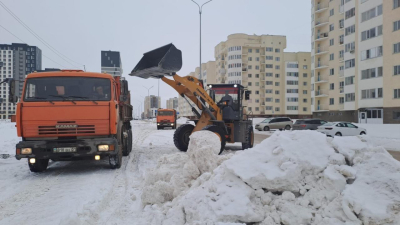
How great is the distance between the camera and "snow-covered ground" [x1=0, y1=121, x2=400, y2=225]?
3.53 m

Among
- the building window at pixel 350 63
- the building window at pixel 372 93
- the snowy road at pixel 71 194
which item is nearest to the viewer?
the snowy road at pixel 71 194

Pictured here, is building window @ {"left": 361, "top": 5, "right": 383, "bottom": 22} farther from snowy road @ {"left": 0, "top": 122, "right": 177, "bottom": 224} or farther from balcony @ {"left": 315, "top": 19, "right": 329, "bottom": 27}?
snowy road @ {"left": 0, "top": 122, "right": 177, "bottom": 224}

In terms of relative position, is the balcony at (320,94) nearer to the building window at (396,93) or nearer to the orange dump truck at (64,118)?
the building window at (396,93)

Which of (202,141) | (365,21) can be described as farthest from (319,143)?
(365,21)

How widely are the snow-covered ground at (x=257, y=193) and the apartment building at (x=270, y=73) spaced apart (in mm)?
74531

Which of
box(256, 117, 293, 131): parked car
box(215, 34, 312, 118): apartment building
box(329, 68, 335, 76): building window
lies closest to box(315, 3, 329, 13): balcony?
box(329, 68, 335, 76): building window

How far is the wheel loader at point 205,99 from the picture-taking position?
34.1ft

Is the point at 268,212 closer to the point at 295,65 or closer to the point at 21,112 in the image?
the point at 21,112

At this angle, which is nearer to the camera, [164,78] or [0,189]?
[0,189]

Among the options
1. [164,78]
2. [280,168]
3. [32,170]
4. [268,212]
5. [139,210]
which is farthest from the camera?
[164,78]

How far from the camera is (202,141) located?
717cm

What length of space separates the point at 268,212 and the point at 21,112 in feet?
21.4

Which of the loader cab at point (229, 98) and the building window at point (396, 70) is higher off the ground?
the building window at point (396, 70)

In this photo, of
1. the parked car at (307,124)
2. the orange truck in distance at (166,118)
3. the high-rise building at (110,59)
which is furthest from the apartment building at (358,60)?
the high-rise building at (110,59)
